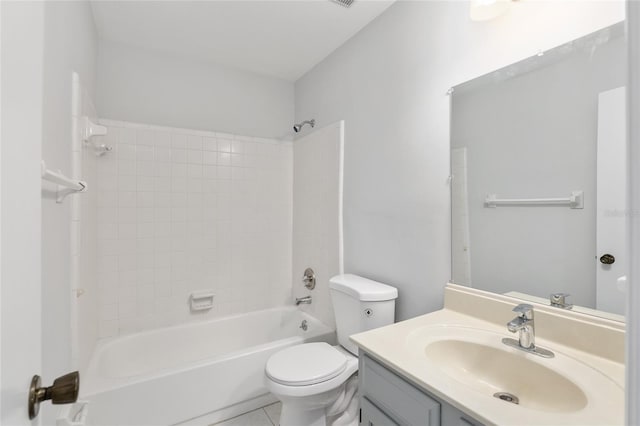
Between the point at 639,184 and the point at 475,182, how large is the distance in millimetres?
1087

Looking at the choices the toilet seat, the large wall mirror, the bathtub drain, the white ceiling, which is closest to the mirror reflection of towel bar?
the large wall mirror

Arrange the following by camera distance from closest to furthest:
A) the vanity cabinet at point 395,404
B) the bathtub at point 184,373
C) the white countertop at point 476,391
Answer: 1. the white countertop at point 476,391
2. the vanity cabinet at point 395,404
3. the bathtub at point 184,373

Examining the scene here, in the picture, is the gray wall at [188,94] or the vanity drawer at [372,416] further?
the gray wall at [188,94]

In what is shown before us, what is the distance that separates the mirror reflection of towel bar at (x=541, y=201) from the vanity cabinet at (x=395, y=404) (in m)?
0.79

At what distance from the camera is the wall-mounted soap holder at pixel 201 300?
2.42 metres

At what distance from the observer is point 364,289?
1.68 metres

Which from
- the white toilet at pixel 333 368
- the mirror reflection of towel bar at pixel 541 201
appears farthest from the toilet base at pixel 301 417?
the mirror reflection of towel bar at pixel 541 201

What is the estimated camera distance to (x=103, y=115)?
7.02ft

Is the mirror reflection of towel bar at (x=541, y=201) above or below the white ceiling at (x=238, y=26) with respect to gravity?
below

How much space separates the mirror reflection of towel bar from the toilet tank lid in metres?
0.69

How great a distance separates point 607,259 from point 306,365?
1.33 m

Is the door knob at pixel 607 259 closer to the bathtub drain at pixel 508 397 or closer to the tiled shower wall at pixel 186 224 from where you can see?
the bathtub drain at pixel 508 397

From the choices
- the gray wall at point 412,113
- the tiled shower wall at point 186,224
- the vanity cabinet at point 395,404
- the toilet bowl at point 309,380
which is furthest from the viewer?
the tiled shower wall at point 186,224

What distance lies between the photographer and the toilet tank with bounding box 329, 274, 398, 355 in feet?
5.38
